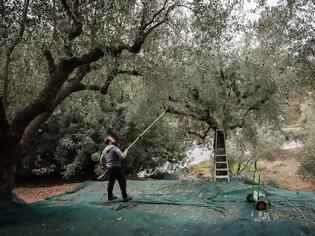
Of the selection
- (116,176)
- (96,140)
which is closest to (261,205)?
(116,176)

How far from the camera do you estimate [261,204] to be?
922 centimetres

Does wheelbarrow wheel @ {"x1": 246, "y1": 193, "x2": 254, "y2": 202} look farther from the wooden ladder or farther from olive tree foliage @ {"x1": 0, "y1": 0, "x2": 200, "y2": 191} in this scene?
olive tree foliage @ {"x1": 0, "y1": 0, "x2": 200, "y2": 191}

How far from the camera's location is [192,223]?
7723 millimetres

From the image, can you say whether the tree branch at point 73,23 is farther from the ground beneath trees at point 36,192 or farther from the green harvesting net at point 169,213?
the ground beneath trees at point 36,192

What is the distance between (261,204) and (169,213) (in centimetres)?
212

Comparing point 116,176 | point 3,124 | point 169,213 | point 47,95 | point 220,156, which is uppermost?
point 47,95

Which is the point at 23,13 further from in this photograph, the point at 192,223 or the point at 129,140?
the point at 129,140

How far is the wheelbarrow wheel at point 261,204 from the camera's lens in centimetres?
917

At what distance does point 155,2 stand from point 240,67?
4.90 m

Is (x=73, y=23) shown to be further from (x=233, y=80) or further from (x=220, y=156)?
(x=220, y=156)

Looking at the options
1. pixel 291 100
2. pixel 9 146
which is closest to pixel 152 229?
pixel 9 146

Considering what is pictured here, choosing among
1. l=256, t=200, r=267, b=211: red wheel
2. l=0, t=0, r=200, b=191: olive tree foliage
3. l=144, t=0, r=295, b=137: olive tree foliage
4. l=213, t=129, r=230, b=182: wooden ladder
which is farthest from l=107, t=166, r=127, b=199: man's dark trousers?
l=213, t=129, r=230, b=182: wooden ladder

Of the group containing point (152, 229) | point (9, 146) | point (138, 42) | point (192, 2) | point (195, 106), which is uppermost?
point (192, 2)

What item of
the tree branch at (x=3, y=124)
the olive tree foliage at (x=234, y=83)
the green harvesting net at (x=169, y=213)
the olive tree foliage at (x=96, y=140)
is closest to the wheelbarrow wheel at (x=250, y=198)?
the green harvesting net at (x=169, y=213)
